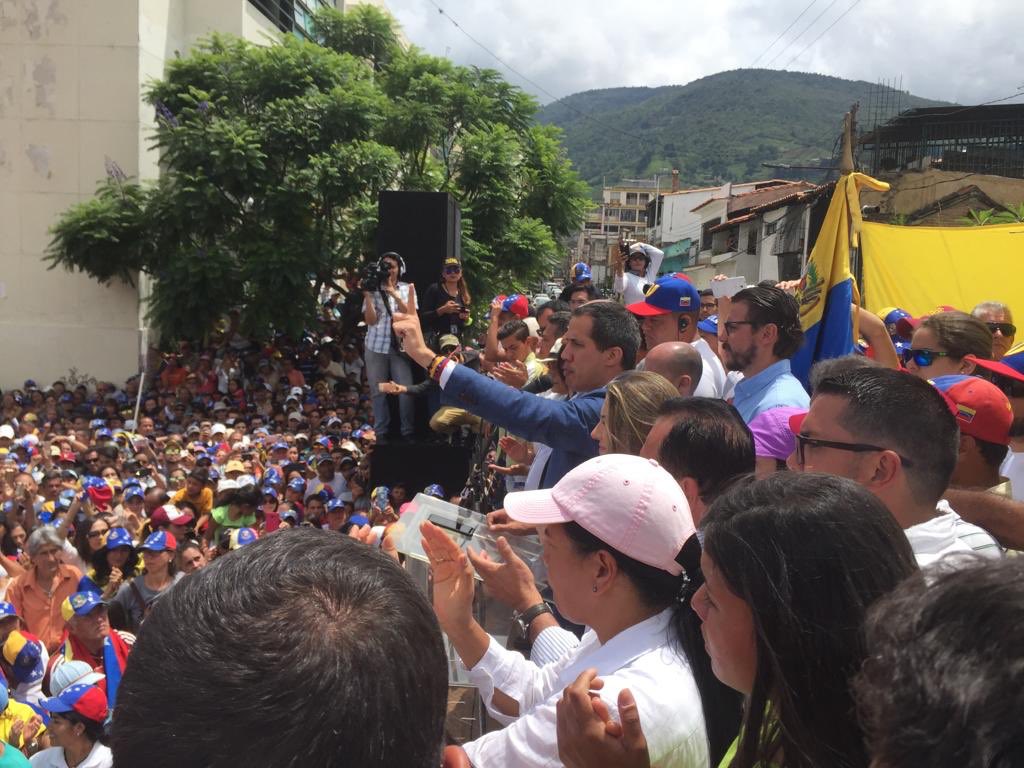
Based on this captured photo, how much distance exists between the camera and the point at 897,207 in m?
21.5

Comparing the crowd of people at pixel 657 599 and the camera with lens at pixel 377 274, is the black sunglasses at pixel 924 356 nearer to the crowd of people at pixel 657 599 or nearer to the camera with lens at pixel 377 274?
the crowd of people at pixel 657 599

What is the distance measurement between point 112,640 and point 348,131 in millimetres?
13661

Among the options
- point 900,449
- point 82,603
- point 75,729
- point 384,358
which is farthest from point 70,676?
point 384,358

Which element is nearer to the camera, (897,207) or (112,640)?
(112,640)

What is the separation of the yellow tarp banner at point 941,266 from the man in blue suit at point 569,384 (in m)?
3.58

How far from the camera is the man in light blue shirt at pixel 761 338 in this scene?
11.2 ft

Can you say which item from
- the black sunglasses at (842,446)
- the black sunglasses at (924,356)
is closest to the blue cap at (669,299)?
the black sunglasses at (924,356)

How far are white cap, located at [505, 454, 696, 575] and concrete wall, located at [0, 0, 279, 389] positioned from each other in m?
18.9

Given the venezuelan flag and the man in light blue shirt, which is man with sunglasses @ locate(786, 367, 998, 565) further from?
the venezuelan flag

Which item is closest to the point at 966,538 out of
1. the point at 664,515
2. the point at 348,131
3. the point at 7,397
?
the point at 664,515

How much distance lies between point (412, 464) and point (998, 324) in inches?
205

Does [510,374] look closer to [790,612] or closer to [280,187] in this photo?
[790,612]

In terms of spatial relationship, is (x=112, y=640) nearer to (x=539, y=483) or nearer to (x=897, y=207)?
(x=539, y=483)

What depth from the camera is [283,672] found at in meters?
0.90
